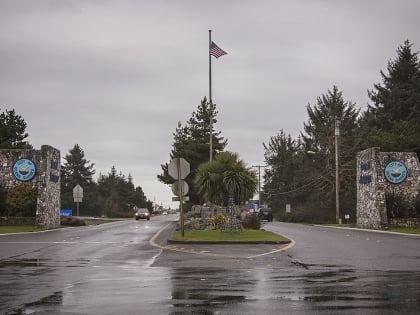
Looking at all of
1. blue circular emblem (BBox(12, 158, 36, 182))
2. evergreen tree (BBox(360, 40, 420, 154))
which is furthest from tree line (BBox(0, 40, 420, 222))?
blue circular emblem (BBox(12, 158, 36, 182))

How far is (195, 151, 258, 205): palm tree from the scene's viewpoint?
1102 inches

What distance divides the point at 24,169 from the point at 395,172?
26.4 meters

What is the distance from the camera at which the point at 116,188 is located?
444 ft

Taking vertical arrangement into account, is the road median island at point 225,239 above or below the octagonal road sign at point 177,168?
below

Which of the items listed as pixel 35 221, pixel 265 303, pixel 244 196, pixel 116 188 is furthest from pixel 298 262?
pixel 116 188

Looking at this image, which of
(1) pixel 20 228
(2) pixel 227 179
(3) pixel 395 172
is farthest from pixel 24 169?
(3) pixel 395 172

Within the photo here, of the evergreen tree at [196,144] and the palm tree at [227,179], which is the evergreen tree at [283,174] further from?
the palm tree at [227,179]

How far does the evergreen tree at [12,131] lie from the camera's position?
67.2 meters

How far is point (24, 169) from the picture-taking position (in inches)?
1601

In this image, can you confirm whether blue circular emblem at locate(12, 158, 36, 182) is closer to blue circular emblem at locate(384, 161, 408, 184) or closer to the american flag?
the american flag

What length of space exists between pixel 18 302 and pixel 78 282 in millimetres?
2465

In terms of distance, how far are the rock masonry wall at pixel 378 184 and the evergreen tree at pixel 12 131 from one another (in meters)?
40.2

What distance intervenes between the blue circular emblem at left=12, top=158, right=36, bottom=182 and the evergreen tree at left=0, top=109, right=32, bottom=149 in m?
25.2

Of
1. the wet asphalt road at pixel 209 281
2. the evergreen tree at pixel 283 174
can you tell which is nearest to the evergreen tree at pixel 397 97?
the evergreen tree at pixel 283 174
